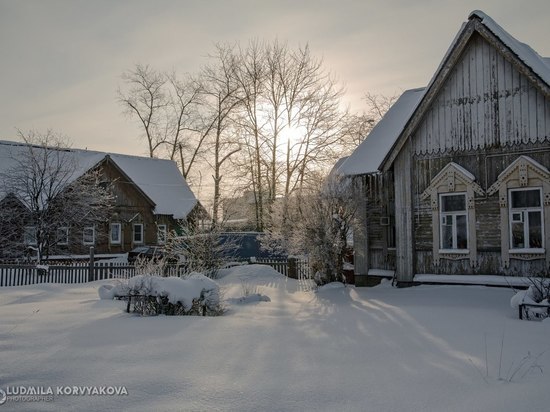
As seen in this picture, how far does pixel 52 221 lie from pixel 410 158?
18496 millimetres

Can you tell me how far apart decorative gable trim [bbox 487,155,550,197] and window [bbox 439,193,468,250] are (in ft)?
3.99

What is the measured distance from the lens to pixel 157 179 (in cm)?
4144

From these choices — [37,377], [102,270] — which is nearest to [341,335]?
[37,377]

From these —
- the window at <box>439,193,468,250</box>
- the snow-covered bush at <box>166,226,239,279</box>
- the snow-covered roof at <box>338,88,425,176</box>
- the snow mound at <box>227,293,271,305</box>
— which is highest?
the snow-covered roof at <box>338,88,425,176</box>

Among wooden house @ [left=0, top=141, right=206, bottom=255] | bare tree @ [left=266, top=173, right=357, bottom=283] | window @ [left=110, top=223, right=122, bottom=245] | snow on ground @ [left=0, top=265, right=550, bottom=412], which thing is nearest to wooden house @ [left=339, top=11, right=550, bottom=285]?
bare tree @ [left=266, top=173, right=357, bottom=283]

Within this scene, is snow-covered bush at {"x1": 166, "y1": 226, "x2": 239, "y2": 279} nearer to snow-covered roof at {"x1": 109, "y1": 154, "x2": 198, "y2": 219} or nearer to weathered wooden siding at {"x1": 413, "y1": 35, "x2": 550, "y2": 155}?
weathered wooden siding at {"x1": 413, "y1": 35, "x2": 550, "y2": 155}

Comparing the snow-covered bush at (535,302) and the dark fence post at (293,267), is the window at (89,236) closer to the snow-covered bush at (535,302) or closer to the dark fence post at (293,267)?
the dark fence post at (293,267)

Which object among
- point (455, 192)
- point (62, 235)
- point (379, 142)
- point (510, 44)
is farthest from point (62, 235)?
point (510, 44)

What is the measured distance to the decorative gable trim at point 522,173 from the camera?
14.0 metres

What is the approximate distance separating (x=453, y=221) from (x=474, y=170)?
167 centimetres

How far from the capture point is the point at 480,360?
23.5 ft

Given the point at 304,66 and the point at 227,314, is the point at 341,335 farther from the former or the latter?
the point at 304,66

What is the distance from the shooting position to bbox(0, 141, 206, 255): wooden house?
32.2m

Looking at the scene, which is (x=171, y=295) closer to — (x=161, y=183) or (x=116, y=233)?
(x=116, y=233)
